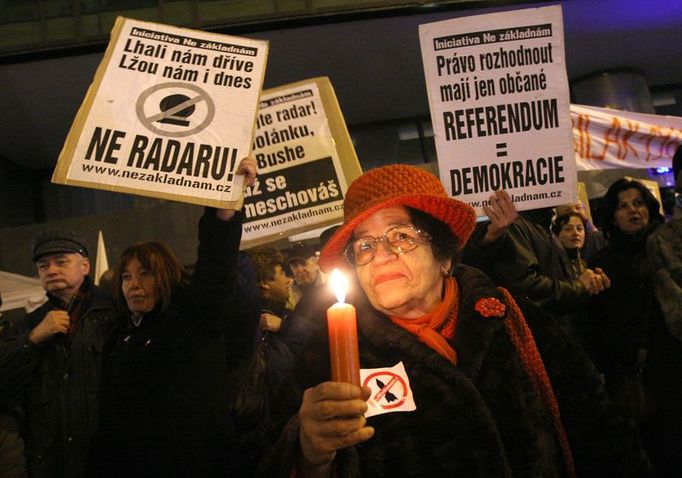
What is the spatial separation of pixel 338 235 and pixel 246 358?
1.11m

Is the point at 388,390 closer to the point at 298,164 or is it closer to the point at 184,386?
the point at 184,386

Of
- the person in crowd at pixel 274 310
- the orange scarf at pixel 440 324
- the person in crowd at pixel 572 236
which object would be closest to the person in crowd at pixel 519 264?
the person in crowd at pixel 572 236

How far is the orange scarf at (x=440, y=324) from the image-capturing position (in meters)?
1.76

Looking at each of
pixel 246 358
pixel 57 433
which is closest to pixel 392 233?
pixel 246 358

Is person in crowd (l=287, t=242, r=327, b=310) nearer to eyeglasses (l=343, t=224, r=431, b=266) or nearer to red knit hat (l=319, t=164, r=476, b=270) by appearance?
red knit hat (l=319, t=164, r=476, b=270)

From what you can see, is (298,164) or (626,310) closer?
(626,310)

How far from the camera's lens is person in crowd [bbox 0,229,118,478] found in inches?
103

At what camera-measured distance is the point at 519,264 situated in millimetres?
2906

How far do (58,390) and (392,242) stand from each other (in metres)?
1.91

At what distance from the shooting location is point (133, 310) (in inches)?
104

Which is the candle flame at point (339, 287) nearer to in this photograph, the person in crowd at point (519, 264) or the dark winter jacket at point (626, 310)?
the person in crowd at point (519, 264)

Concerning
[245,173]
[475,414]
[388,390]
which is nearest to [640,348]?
[475,414]

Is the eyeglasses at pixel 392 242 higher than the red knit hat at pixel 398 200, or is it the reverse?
the red knit hat at pixel 398 200

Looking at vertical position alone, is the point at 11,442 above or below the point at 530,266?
below
